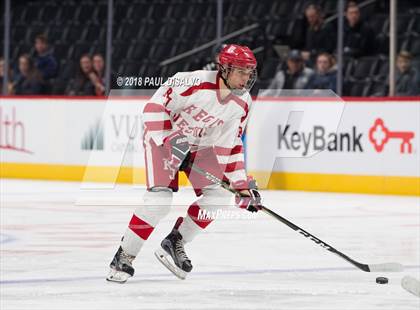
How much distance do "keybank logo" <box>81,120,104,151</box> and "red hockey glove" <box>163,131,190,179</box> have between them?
8.12 meters

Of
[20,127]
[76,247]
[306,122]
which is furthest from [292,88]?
[76,247]

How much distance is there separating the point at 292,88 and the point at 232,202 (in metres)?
6.64

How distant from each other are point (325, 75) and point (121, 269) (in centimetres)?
716

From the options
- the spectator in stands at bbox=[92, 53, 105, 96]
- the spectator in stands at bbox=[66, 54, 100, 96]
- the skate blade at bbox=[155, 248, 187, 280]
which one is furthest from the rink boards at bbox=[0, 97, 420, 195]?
the skate blade at bbox=[155, 248, 187, 280]

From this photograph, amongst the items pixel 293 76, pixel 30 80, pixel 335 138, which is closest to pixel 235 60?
pixel 335 138

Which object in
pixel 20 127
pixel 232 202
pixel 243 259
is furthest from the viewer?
pixel 20 127

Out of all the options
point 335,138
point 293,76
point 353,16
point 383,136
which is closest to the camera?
point 383,136

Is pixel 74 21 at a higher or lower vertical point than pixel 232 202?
lower

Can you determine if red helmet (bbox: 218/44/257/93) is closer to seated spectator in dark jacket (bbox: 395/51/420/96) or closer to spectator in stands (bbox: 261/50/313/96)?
seated spectator in dark jacket (bbox: 395/51/420/96)

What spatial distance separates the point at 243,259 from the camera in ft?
25.9

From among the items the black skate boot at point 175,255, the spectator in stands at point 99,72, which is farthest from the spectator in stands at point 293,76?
the black skate boot at point 175,255

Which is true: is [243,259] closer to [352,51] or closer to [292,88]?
[292,88]

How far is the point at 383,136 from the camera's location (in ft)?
42.9

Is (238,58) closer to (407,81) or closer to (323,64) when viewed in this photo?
(407,81)
